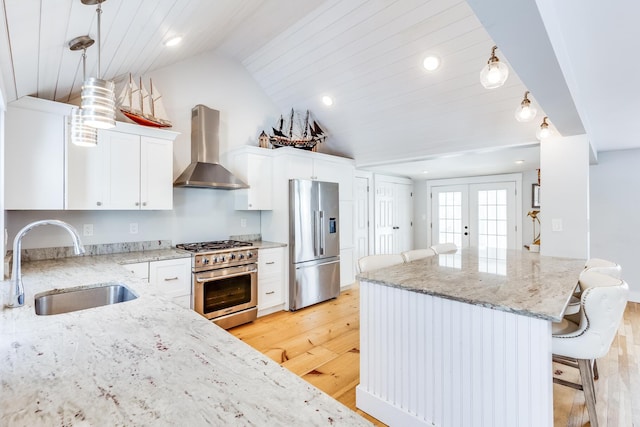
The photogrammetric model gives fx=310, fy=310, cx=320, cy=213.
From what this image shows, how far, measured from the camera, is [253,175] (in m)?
3.88

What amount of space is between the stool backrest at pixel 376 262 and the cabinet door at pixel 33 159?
2.46 meters

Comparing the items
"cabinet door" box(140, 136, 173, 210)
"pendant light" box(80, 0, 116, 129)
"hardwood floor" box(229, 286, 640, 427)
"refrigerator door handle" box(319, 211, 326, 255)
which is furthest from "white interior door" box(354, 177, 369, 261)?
"pendant light" box(80, 0, 116, 129)

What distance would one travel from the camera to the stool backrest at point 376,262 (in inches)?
93.1

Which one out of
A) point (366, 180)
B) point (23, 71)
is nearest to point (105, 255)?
point (23, 71)

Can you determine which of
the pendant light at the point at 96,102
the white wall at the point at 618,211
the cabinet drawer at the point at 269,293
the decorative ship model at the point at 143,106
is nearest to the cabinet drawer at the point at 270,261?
the cabinet drawer at the point at 269,293

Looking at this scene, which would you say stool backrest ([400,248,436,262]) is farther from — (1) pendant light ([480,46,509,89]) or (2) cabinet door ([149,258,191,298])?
(2) cabinet door ([149,258,191,298])

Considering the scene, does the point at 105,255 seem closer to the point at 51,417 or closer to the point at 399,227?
the point at 51,417

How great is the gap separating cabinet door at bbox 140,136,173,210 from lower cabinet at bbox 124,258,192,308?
0.57 meters

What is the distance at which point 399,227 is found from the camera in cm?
683

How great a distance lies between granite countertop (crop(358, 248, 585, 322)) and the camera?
1.48 meters

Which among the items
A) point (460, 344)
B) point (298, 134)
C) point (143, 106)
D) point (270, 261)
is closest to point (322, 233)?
point (270, 261)

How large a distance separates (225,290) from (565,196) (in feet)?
11.9

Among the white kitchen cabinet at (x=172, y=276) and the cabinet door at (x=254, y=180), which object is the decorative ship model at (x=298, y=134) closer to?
the cabinet door at (x=254, y=180)

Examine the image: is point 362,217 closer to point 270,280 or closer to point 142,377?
point 270,280
